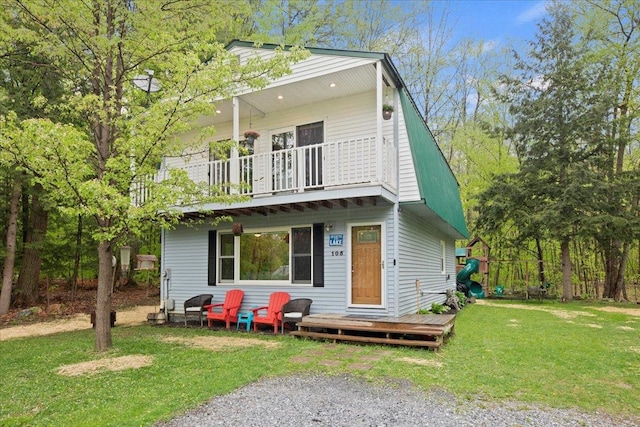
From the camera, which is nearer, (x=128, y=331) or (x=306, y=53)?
(x=306, y=53)

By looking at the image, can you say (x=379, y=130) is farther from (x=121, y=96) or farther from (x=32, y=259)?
(x=32, y=259)

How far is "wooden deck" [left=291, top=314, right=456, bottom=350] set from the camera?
261 inches

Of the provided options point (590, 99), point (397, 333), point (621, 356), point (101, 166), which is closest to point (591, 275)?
point (590, 99)

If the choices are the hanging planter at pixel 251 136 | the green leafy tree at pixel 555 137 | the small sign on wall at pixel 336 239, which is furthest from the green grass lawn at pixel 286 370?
the green leafy tree at pixel 555 137

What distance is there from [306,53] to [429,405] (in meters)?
5.28

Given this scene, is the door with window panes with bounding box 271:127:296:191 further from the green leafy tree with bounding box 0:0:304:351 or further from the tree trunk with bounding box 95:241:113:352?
the tree trunk with bounding box 95:241:113:352

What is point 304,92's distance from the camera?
9.03m

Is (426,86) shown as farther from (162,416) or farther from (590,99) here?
(162,416)

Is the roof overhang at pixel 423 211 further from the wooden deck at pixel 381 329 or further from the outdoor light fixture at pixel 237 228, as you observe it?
the outdoor light fixture at pixel 237 228

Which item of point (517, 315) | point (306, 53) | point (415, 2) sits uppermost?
point (415, 2)

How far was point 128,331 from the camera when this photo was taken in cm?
887

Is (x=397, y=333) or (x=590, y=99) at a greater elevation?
(x=590, y=99)

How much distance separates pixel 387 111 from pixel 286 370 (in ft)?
17.7

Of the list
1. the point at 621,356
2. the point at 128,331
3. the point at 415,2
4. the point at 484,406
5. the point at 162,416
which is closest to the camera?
the point at 162,416
